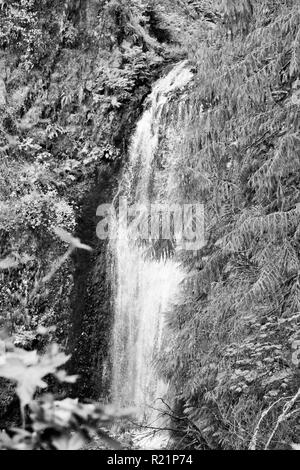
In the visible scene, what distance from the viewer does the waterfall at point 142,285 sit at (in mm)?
8656

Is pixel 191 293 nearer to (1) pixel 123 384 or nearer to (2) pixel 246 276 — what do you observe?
(2) pixel 246 276

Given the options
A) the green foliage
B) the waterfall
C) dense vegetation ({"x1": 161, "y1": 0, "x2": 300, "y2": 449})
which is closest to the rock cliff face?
the waterfall

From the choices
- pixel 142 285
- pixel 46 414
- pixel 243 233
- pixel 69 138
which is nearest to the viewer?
pixel 46 414

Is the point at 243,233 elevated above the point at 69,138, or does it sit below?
above

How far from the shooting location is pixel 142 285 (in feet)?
29.6

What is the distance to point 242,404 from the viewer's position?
166 inches

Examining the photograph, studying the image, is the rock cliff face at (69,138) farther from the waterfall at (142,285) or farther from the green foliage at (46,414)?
the green foliage at (46,414)

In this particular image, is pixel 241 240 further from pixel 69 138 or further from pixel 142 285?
pixel 69 138

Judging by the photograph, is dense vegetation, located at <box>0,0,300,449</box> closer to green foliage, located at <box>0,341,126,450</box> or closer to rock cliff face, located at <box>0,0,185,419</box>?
green foliage, located at <box>0,341,126,450</box>

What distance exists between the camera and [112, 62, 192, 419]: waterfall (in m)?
8.66

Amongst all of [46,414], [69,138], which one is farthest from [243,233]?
[69,138]

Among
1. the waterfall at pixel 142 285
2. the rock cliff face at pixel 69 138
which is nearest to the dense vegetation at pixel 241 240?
the waterfall at pixel 142 285

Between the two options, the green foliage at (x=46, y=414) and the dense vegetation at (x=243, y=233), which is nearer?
the green foliage at (x=46, y=414)
